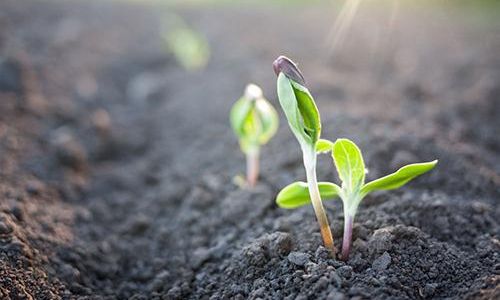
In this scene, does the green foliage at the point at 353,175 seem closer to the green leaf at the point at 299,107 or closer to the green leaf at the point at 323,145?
the green leaf at the point at 323,145

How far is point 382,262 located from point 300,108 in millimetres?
609

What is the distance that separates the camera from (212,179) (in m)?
2.85

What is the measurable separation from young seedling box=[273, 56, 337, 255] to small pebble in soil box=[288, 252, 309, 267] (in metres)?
0.20

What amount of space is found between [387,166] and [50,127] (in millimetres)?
2372

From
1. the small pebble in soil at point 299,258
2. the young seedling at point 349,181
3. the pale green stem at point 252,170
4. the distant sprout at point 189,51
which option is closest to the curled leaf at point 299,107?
the young seedling at point 349,181

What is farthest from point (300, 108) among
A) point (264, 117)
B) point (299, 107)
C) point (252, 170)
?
point (252, 170)

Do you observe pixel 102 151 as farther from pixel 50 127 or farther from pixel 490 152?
pixel 490 152

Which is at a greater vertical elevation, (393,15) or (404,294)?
(393,15)

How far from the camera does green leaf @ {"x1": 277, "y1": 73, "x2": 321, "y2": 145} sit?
1563 mm

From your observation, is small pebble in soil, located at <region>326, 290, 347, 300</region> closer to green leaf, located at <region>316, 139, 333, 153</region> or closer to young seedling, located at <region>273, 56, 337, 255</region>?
young seedling, located at <region>273, 56, 337, 255</region>

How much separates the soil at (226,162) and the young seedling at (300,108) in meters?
0.34

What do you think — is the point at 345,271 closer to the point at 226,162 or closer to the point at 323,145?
the point at 323,145

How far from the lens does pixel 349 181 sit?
173 centimetres

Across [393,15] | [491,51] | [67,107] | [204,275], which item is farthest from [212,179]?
[393,15]
